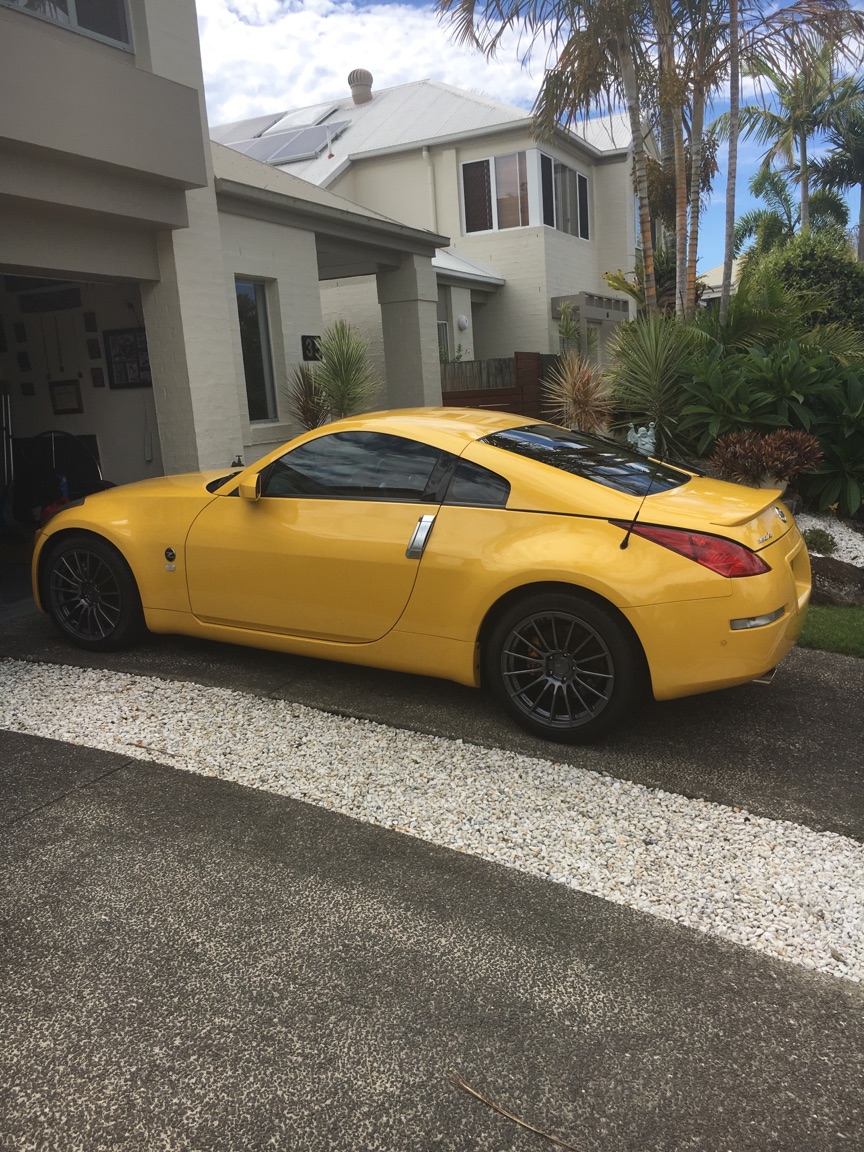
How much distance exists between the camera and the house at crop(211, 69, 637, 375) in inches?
749

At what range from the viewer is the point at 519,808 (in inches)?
141

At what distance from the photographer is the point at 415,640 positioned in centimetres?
433

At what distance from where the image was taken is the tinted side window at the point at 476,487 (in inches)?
165

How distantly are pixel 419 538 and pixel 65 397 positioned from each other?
7.15 metres

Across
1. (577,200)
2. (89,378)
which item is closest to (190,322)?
(89,378)

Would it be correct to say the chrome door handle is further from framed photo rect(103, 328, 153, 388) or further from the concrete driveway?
framed photo rect(103, 328, 153, 388)

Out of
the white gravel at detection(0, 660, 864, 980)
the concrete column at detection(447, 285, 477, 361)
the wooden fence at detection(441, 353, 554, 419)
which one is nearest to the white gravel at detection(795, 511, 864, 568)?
the white gravel at detection(0, 660, 864, 980)

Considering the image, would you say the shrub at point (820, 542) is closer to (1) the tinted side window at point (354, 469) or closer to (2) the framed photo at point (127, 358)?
(1) the tinted side window at point (354, 469)

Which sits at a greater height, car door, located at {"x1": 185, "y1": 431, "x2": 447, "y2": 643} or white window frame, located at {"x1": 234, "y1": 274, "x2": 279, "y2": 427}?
white window frame, located at {"x1": 234, "y1": 274, "x2": 279, "y2": 427}

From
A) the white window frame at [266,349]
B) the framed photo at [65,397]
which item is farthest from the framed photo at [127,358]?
the white window frame at [266,349]

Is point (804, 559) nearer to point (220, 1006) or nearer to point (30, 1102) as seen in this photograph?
point (220, 1006)

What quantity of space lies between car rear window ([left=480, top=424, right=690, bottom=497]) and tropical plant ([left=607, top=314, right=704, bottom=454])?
4.01 m

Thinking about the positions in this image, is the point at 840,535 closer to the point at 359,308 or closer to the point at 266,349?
the point at 266,349

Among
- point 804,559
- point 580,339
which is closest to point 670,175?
point 580,339
